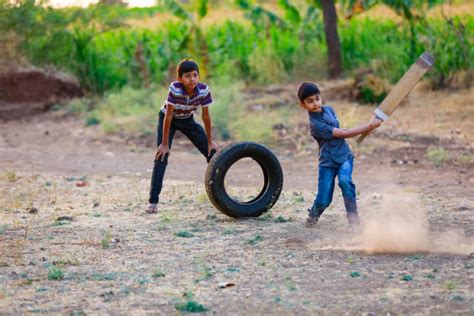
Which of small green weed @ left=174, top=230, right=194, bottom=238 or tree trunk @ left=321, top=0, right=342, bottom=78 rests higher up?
tree trunk @ left=321, top=0, right=342, bottom=78

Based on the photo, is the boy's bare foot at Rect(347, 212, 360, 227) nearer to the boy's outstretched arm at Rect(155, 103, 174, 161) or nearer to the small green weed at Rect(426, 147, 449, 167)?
the boy's outstretched arm at Rect(155, 103, 174, 161)

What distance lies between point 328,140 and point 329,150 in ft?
0.27

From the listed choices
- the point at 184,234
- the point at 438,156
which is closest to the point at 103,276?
the point at 184,234

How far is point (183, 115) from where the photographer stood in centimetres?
898

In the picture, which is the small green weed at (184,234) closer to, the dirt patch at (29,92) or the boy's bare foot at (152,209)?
the boy's bare foot at (152,209)

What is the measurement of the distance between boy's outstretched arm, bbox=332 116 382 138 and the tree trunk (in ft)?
30.6

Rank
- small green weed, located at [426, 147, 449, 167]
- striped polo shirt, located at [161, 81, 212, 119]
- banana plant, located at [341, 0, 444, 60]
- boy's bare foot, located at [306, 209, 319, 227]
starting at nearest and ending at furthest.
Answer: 1. boy's bare foot, located at [306, 209, 319, 227]
2. striped polo shirt, located at [161, 81, 212, 119]
3. small green weed, located at [426, 147, 449, 167]
4. banana plant, located at [341, 0, 444, 60]

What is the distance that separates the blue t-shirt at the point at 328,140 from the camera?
7762 mm

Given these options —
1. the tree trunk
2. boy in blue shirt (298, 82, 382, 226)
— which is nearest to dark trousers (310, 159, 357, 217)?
boy in blue shirt (298, 82, 382, 226)

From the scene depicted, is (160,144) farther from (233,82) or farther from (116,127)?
(233,82)

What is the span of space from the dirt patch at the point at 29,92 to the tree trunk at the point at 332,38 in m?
4.89

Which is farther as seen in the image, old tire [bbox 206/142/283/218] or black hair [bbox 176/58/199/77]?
black hair [bbox 176/58/199/77]

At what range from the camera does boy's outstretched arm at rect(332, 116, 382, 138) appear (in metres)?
7.39

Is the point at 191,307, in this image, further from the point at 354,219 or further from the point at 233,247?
the point at 354,219
